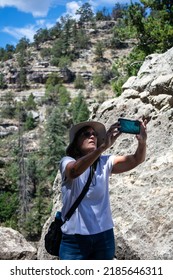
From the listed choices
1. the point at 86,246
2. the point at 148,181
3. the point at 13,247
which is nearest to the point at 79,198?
the point at 86,246

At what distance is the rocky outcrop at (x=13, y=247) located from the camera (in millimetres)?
5770

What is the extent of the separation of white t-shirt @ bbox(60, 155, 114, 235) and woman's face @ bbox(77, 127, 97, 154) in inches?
5.5

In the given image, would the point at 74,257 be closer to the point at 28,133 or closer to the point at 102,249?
the point at 102,249

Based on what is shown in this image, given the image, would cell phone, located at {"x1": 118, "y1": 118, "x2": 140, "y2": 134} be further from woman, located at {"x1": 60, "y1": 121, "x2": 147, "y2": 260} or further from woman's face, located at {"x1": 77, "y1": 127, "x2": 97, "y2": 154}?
woman's face, located at {"x1": 77, "y1": 127, "x2": 97, "y2": 154}

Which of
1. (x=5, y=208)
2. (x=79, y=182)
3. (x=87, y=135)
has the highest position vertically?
(x=87, y=135)

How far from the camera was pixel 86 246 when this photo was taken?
110 inches

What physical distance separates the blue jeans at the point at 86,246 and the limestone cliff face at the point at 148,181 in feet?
3.94

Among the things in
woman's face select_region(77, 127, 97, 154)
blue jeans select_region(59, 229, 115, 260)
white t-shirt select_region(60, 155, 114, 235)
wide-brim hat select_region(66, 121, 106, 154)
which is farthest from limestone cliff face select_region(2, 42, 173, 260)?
woman's face select_region(77, 127, 97, 154)

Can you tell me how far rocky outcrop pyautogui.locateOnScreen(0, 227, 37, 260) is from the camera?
5770 mm

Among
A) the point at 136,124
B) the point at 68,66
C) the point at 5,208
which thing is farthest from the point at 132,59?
the point at 68,66

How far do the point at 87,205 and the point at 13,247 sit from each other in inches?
136

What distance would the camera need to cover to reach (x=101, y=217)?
2.81m

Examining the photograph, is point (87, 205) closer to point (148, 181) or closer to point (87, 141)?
point (87, 141)

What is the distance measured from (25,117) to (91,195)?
3311 inches
